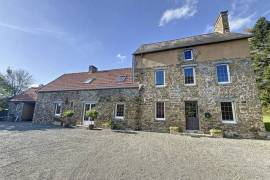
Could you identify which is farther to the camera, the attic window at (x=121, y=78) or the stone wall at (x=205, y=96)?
the attic window at (x=121, y=78)

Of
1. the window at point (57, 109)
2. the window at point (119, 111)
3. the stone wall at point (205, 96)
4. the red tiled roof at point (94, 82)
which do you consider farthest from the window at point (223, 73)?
the window at point (57, 109)

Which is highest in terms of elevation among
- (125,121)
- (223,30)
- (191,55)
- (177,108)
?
(223,30)

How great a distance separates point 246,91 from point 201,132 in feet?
14.9

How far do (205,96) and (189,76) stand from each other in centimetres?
217

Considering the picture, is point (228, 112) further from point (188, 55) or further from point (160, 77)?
point (160, 77)

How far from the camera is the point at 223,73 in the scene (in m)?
11.3

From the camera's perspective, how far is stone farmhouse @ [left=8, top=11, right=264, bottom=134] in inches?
413

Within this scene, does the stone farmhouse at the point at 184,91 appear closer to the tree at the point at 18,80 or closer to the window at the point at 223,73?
the window at the point at 223,73

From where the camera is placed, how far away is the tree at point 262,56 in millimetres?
17453

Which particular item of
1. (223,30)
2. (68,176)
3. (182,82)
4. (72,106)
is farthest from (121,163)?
(223,30)

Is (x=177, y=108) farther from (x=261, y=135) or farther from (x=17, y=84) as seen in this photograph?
(x=17, y=84)

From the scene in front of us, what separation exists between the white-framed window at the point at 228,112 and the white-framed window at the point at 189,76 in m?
2.80

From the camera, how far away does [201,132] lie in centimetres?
1087

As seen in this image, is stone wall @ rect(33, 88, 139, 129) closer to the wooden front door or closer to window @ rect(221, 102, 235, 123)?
the wooden front door
